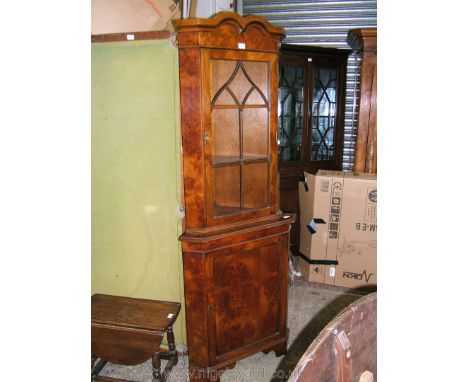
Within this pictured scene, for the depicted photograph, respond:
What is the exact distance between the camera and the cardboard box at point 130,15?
211cm

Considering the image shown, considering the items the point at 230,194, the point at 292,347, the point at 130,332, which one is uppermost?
the point at 230,194

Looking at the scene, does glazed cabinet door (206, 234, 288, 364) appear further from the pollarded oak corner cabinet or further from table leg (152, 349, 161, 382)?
table leg (152, 349, 161, 382)

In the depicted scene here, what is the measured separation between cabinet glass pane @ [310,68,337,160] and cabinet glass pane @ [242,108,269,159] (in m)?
1.58

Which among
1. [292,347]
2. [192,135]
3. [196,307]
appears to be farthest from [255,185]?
[292,347]

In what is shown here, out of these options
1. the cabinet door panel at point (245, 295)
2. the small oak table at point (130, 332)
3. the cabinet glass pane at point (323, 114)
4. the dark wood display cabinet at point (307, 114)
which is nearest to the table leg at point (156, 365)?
the small oak table at point (130, 332)

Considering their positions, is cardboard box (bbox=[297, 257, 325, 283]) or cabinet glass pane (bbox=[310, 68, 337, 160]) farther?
cabinet glass pane (bbox=[310, 68, 337, 160])

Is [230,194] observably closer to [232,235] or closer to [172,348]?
[232,235]

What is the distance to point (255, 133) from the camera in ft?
6.62

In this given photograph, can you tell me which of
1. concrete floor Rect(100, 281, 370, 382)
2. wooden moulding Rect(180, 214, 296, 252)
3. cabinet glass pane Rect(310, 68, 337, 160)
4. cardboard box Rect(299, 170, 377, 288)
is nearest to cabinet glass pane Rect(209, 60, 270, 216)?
wooden moulding Rect(180, 214, 296, 252)

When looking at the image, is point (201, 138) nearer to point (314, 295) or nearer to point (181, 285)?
point (181, 285)

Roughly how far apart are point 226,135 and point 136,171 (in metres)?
0.54

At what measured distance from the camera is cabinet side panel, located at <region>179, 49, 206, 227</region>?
171 cm
